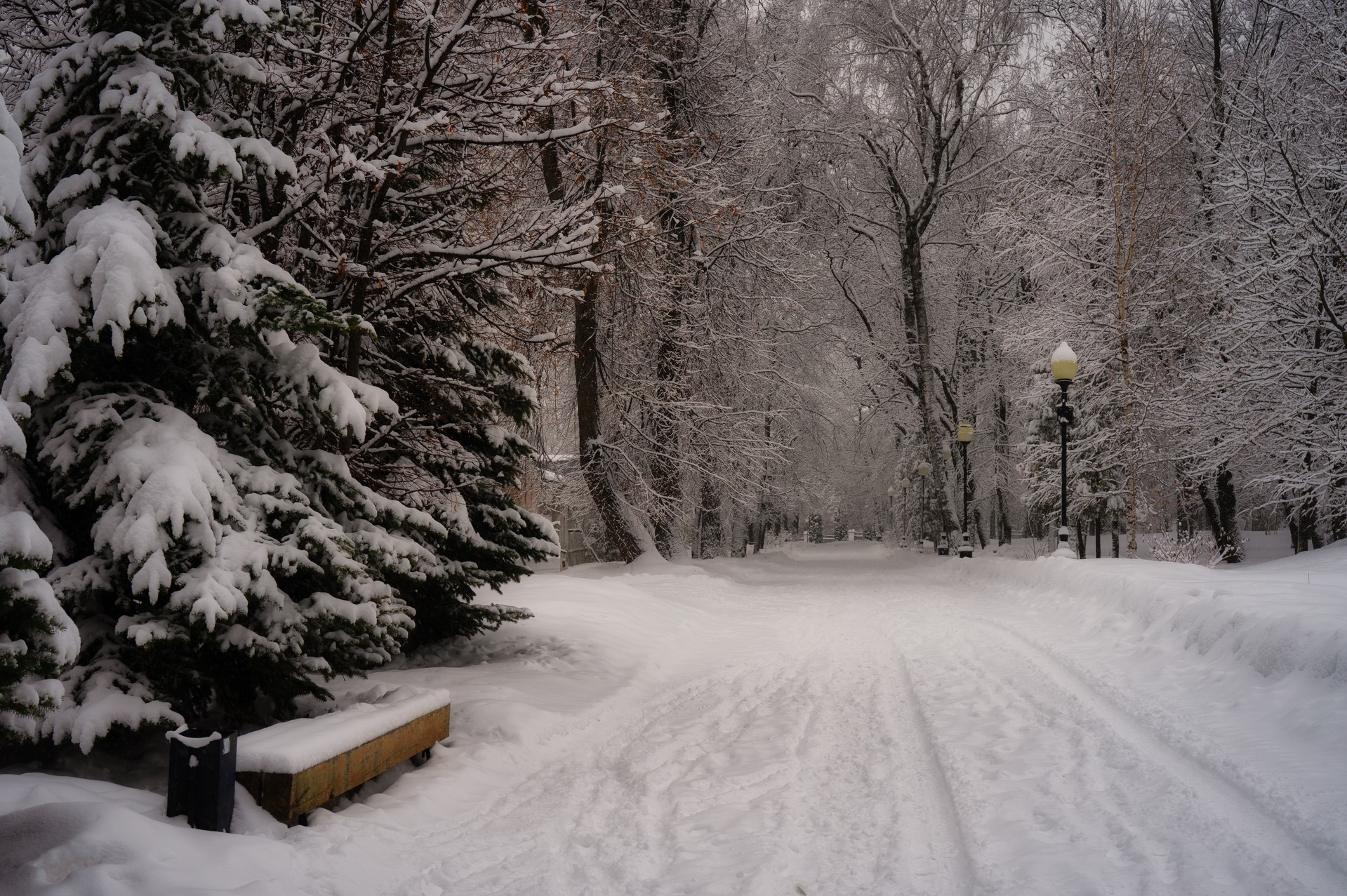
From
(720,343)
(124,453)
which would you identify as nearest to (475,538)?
(124,453)

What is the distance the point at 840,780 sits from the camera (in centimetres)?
504

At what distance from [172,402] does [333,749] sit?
243 cm

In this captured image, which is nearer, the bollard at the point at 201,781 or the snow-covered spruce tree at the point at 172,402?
the bollard at the point at 201,781

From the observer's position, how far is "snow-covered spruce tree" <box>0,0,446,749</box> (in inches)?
173

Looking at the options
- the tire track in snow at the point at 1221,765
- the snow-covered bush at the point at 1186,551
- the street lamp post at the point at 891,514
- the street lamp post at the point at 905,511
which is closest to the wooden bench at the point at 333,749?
the tire track in snow at the point at 1221,765

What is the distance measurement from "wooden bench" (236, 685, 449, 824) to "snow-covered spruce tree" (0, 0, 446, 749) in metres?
0.43

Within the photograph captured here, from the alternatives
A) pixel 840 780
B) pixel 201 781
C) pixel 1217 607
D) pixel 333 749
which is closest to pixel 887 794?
pixel 840 780

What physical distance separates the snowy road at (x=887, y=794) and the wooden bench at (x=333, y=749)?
0.17 meters

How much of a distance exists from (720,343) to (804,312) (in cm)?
630

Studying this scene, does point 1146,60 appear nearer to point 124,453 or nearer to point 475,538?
point 475,538

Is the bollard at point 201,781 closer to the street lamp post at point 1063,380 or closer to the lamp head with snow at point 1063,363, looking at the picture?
the street lamp post at point 1063,380

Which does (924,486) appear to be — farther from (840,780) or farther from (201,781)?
(201,781)

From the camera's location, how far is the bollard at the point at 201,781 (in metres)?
3.99

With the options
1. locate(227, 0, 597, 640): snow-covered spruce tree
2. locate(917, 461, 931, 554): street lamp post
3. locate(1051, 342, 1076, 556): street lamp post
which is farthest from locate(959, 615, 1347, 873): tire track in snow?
locate(917, 461, 931, 554): street lamp post
